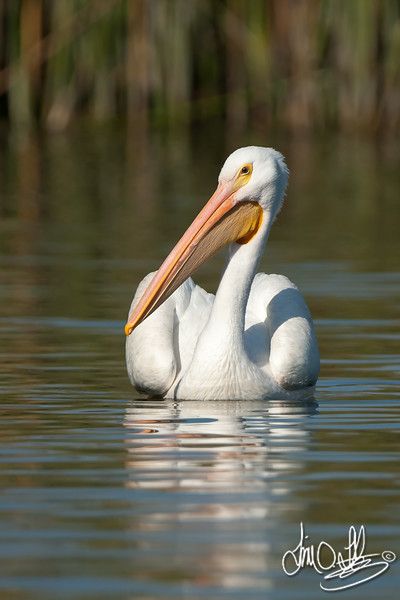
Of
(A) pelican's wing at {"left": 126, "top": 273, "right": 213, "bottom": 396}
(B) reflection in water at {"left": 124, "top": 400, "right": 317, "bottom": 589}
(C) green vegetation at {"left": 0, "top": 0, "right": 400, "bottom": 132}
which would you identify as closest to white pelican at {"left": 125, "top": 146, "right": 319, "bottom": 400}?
(A) pelican's wing at {"left": 126, "top": 273, "right": 213, "bottom": 396}

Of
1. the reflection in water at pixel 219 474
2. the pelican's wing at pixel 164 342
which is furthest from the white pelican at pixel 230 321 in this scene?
the reflection in water at pixel 219 474

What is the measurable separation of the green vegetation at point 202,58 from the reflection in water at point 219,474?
16.4m

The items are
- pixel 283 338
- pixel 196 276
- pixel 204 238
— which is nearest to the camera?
pixel 283 338

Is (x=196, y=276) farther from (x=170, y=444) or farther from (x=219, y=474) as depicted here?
(x=219, y=474)

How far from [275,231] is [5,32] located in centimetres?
1075

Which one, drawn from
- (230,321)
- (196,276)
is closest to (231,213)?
(230,321)

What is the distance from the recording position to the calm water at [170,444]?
4.74m

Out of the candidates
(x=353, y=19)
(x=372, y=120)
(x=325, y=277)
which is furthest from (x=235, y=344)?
(x=372, y=120)

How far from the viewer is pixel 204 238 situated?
7.88 meters

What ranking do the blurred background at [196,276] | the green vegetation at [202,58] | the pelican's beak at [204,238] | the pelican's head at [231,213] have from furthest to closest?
the green vegetation at [202,58] < the pelican's head at [231,213] < the pelican's beak at [204,238] < the blurred background at [196,276]

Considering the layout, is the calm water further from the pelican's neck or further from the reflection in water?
the pelican's neck

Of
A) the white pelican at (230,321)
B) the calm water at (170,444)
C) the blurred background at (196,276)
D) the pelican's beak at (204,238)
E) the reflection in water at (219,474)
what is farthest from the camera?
the pelican's beak at (204,238)

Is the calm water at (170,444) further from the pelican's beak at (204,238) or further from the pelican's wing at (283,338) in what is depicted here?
the pelican's beak at (204,238)

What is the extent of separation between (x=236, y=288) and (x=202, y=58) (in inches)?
725
